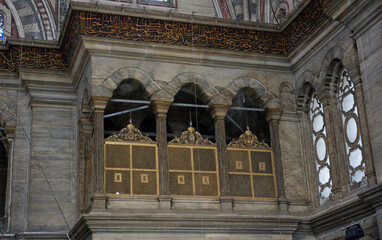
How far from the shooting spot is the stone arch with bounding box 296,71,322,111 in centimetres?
973

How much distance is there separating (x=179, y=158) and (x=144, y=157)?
1.75 ft

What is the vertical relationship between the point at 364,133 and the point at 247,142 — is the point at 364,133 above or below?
below

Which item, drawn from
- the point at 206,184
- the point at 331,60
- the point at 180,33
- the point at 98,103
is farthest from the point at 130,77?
the point at 331,60

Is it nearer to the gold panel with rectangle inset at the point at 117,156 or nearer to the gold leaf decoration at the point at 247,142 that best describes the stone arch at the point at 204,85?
the gold leaf decoration at the point at 247,142

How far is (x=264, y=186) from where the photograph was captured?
381 inches

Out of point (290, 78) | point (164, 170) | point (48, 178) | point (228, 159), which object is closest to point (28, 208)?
point (48, 178)

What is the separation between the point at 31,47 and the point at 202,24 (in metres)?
2.94

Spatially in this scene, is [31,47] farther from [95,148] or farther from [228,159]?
[228,159]

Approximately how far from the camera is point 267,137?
11.0 m

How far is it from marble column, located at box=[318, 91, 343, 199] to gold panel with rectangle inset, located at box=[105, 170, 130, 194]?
290 centimetres

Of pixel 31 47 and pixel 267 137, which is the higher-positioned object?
Answer: pixel 31 47

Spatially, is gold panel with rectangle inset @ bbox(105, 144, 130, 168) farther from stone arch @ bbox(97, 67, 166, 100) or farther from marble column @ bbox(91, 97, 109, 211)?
stone arch @ bbox(97, 67, 166, 100)

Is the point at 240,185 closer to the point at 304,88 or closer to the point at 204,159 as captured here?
the point at 204,159

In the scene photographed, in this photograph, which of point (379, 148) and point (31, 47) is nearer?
point (379, 148)
